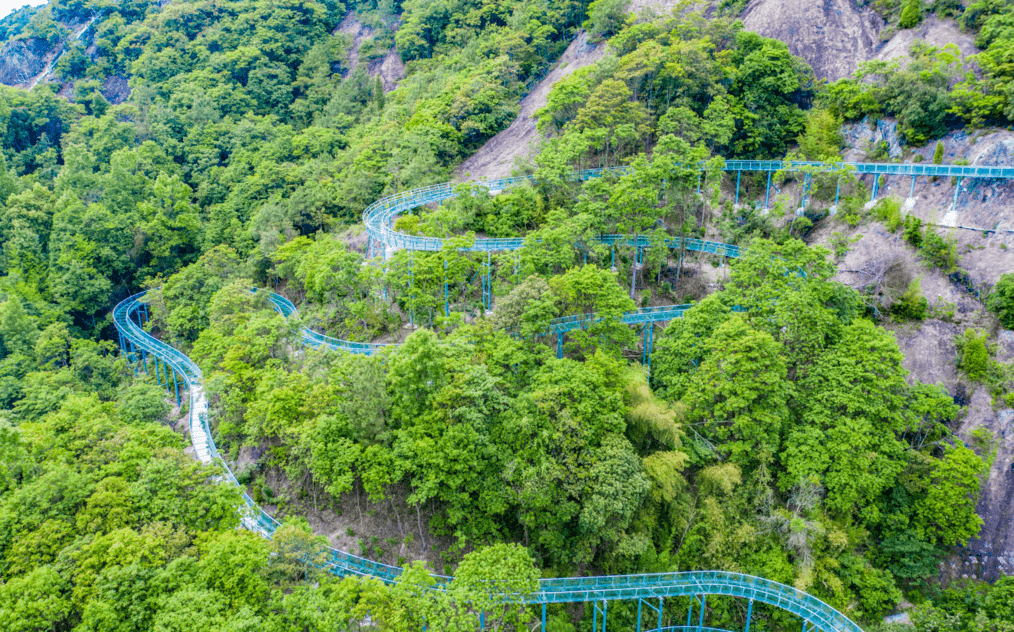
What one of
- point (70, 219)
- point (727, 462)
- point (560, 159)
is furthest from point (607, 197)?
point (70, 219)

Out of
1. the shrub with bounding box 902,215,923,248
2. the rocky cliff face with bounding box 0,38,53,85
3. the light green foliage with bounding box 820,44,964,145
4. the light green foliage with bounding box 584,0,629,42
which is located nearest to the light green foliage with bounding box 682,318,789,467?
the shrub with bounding box 902,215,923,248

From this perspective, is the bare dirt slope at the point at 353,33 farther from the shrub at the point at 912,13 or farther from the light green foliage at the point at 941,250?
the light green foliage at the point at 941,250

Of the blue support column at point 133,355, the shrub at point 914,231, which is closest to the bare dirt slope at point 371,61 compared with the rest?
the blue support column at point 133,355

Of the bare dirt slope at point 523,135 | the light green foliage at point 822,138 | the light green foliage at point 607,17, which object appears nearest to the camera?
the light green foliage at point 822,138

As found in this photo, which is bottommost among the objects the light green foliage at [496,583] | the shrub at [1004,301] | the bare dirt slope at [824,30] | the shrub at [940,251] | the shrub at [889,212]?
the light green foliage at [496,583]

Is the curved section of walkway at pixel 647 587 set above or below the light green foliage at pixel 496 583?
below

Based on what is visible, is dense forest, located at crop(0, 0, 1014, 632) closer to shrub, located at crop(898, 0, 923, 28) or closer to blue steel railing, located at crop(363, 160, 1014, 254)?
shrub, located at crop(898, 0, 923, 28)

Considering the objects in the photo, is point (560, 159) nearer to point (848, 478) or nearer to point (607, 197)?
point (607, 197)
